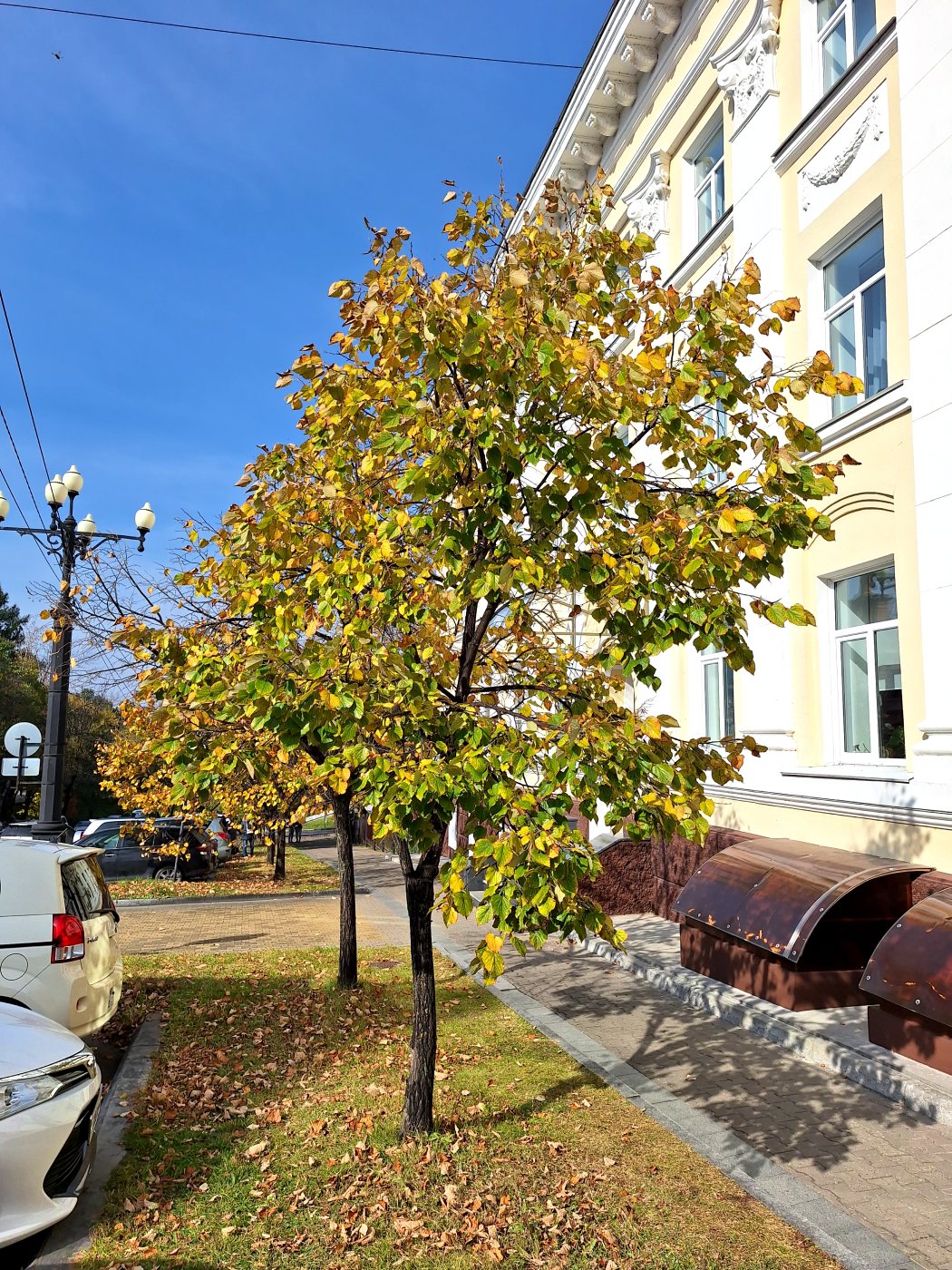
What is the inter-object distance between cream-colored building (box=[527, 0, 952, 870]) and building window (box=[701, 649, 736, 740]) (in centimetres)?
4

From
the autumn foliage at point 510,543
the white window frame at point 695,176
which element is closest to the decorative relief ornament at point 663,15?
the white window frame at point 695,176

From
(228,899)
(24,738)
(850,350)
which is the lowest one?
(228,899)

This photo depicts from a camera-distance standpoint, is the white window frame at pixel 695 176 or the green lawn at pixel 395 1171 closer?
the green lawn at pixel 395 1171

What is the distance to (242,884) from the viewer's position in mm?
21406

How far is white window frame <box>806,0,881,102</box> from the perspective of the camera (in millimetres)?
10438

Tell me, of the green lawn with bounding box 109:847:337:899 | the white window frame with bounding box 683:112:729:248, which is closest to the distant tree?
the green lawn with bounding box 109:847:337:899

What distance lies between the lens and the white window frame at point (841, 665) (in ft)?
31.0

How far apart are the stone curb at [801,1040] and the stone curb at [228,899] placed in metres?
7.47

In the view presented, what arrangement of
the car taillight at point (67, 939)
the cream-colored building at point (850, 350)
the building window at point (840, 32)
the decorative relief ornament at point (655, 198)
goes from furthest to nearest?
the decorative relief ornament at point (655, 198)
the building window at point (840, 32)
the cream-colored building at point (850, 350)
the car taillight at point (67, 939)

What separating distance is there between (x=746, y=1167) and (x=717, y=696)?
9.15 meters

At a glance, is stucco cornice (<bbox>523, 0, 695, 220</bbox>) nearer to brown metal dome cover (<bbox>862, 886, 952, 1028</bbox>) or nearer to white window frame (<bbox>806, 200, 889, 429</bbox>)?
white window frame (<bbox>806, 200, 889, 429</bbox>)

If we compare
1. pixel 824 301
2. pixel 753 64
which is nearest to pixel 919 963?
pixel 824 301

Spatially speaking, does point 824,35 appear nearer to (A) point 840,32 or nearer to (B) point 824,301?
(A) point 840,32

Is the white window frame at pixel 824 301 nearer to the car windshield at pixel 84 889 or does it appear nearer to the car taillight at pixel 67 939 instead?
the car windshield at pixel 84 889
